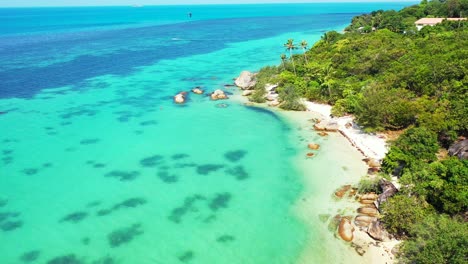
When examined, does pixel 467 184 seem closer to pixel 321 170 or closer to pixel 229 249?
pixel 321 170

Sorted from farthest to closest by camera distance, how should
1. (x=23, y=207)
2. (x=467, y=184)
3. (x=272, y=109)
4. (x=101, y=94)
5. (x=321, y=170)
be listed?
(x=101, y=94) < (x=272, y=109) < (x=321, y=170) < (x=23, y=207) < (x=467, y=184)

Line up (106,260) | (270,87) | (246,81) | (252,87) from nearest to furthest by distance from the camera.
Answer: (106,260)
(270,87)
(252,87)
(246,81)

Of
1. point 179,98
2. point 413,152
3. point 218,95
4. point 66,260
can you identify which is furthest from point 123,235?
point 218,95

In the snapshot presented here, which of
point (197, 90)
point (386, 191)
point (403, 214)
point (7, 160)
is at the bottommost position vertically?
point (7, 160)

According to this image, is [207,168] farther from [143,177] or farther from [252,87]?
[252,87]

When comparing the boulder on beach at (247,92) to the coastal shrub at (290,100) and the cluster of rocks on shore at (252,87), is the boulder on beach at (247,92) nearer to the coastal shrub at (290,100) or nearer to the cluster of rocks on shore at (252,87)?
the cluster of rocks on shore at (252,87)

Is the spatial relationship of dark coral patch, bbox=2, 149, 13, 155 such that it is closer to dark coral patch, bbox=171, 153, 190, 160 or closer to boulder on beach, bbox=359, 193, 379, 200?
dark coral patch, bbox=171, 153, 190, 160

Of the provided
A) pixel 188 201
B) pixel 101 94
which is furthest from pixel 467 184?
pixel 101 94
